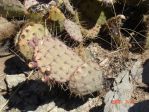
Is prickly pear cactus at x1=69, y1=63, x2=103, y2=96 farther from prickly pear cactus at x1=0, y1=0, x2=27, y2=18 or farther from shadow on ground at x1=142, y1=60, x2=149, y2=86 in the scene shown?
prickly pear cactus at x1=0, y1=0, x2=27, y2=18

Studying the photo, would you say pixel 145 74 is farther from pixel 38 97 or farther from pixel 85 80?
pixel 38 97

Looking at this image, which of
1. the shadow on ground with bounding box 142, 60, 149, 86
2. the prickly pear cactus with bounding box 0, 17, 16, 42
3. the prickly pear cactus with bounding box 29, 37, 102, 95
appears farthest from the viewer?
the prickly pear cactus with bounding box 0, 17, 16, 42

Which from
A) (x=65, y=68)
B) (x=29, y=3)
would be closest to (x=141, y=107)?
(x=65, y=68)

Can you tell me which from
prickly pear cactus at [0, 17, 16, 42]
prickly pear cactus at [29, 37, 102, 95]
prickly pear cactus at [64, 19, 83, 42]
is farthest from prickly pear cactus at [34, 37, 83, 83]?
prickly pear cactus at [0, 17, 16, 42]

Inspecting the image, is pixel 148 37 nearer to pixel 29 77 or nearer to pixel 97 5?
pixel 97 5

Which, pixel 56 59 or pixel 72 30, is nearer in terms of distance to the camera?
pixel 56 59
